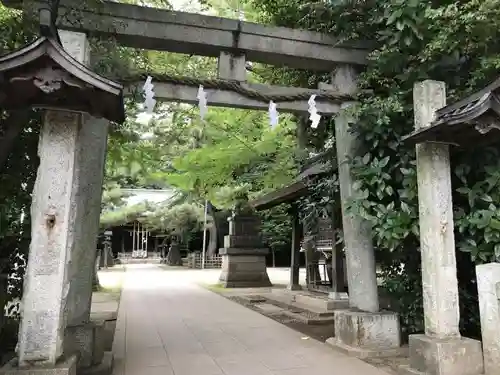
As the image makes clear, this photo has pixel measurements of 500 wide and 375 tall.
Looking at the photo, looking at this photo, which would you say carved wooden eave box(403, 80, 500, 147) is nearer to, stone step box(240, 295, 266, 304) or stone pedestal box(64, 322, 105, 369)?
stone pedestal box(64, 322, 105, 369)

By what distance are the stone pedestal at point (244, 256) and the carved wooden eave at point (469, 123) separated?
37.8 ft

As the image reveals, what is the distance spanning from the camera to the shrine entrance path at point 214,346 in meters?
5.30

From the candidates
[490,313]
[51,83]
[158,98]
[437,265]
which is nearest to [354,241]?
[437,265]

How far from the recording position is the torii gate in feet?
13.3

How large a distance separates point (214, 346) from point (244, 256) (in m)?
9.43

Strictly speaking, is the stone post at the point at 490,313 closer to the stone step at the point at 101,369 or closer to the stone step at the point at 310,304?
the stone step at the point at 101,369

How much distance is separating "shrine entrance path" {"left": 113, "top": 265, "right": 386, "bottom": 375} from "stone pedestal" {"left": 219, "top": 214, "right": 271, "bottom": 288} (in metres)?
5.05

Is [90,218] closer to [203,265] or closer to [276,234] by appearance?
[276,234]

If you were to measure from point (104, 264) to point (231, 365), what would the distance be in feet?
82.1

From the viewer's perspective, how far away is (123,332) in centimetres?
758

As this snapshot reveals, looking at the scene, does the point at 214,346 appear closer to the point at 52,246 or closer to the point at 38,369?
the point at 38,369

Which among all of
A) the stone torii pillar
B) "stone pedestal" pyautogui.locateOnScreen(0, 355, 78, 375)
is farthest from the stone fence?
"stone pedestal" pyautogui.locateOnScreen(0, 355, 78, 375)

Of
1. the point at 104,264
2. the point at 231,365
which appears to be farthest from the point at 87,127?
the point at 104,264

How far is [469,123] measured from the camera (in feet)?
14.0
